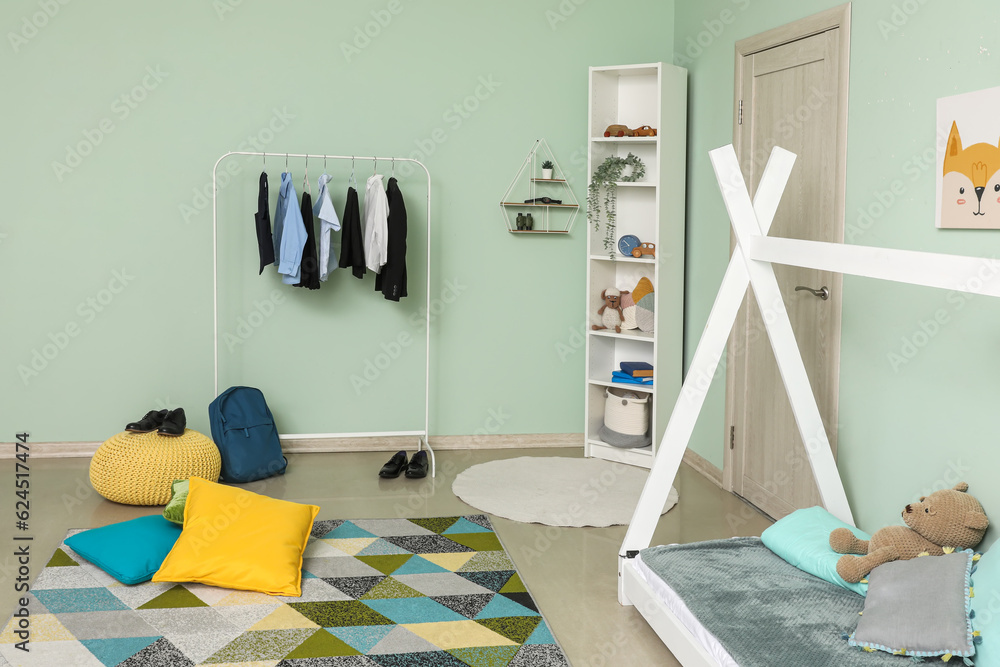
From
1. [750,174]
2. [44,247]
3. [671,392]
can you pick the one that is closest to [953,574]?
[750,174]

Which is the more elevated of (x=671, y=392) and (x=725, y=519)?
(x=671, y=392)

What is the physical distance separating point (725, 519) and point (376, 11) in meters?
3.27

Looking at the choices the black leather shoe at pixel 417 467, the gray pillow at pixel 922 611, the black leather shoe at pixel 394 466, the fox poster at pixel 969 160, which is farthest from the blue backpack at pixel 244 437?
the fox poster at pixel 969 160

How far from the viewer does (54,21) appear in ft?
14.6

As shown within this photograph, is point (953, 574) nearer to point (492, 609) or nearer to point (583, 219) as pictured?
point (492, 609)

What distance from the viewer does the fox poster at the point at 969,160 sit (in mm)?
2482

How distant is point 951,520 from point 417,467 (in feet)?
8.70

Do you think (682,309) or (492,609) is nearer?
(492,609)

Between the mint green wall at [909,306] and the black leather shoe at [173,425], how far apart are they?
2.94 meters

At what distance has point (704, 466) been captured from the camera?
463cm

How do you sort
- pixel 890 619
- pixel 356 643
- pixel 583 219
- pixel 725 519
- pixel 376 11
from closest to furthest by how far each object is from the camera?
pixel 890 619
pixel 356 643
pixel 725 519
pixel 376 11
pixel 583 219

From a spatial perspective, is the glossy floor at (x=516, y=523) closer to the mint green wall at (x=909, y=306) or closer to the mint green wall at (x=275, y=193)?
the mint green wall at (x=275, y=193)

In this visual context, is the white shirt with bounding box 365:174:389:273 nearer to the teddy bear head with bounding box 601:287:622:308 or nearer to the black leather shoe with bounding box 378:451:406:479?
the black leather shoe with bounding box 378:451:406:479

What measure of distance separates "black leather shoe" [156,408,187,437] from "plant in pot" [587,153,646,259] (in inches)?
95.2
